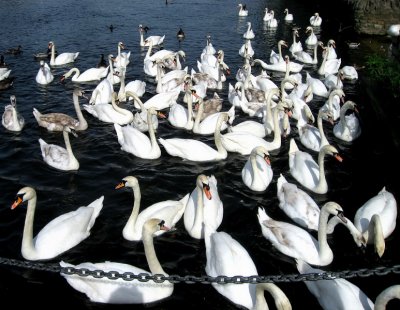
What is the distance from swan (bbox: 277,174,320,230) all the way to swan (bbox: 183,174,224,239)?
142 centimetres

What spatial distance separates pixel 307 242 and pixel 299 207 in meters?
1.17

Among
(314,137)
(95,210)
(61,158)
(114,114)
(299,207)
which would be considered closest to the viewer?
(95,210)

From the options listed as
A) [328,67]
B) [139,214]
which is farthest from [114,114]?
[328,67]

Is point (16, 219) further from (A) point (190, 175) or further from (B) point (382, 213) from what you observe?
(B) point (382, 213)

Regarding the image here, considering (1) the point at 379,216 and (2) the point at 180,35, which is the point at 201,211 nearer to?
(1) the point at 379,216

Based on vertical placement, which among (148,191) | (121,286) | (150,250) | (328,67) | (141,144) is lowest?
(148,191)

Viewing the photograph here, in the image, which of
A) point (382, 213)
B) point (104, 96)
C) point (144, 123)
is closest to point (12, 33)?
point (104, 96)

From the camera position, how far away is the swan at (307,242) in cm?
763

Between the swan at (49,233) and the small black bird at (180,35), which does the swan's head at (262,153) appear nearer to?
the swan at (49,233)

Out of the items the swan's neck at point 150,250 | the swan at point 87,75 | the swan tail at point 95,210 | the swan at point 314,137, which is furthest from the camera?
the swan at point 87,75

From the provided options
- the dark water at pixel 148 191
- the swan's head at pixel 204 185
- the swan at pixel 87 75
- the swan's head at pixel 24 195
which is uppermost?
the swan's head at pixel 204 185

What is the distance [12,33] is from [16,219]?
22.0 meters

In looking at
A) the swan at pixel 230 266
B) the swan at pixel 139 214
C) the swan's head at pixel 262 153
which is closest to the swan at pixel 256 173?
the swan's head at pixel 262 153

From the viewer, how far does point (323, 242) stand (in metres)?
7.72
